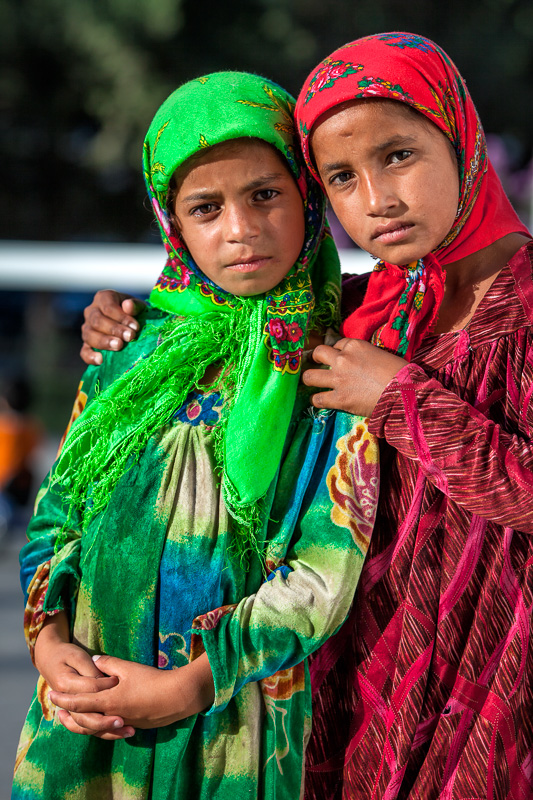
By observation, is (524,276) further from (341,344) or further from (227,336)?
(227,336)

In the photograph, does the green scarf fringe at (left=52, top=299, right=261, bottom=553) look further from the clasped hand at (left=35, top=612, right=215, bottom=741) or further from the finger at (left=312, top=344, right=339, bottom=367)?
the clasped hand at (left=35, top=612, right=215, bottom=741)

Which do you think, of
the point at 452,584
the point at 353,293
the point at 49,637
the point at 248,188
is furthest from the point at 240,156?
the point at 49,637

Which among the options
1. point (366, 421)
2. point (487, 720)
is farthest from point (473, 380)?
point (487, 720)

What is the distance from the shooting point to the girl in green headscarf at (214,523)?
1313 mm

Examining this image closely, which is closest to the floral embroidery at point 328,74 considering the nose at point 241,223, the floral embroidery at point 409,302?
the nose at point 241,223

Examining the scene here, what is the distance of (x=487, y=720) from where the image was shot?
1.32 metres

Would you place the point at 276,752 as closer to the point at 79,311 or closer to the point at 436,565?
the point at 436,565

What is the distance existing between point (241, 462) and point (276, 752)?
51 cm

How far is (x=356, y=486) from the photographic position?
4.40ft

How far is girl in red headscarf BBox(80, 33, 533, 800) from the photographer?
4.21 ft

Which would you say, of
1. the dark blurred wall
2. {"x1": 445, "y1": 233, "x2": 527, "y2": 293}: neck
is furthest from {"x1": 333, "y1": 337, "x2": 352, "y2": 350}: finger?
the dark blurred wall

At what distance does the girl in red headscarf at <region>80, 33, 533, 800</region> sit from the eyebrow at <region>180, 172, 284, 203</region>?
0.25ft

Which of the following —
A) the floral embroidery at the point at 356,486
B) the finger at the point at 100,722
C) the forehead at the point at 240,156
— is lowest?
the finger at the point at 100,722

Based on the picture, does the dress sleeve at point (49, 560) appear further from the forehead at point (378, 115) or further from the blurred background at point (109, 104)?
the blurred background at point (109, 104)
